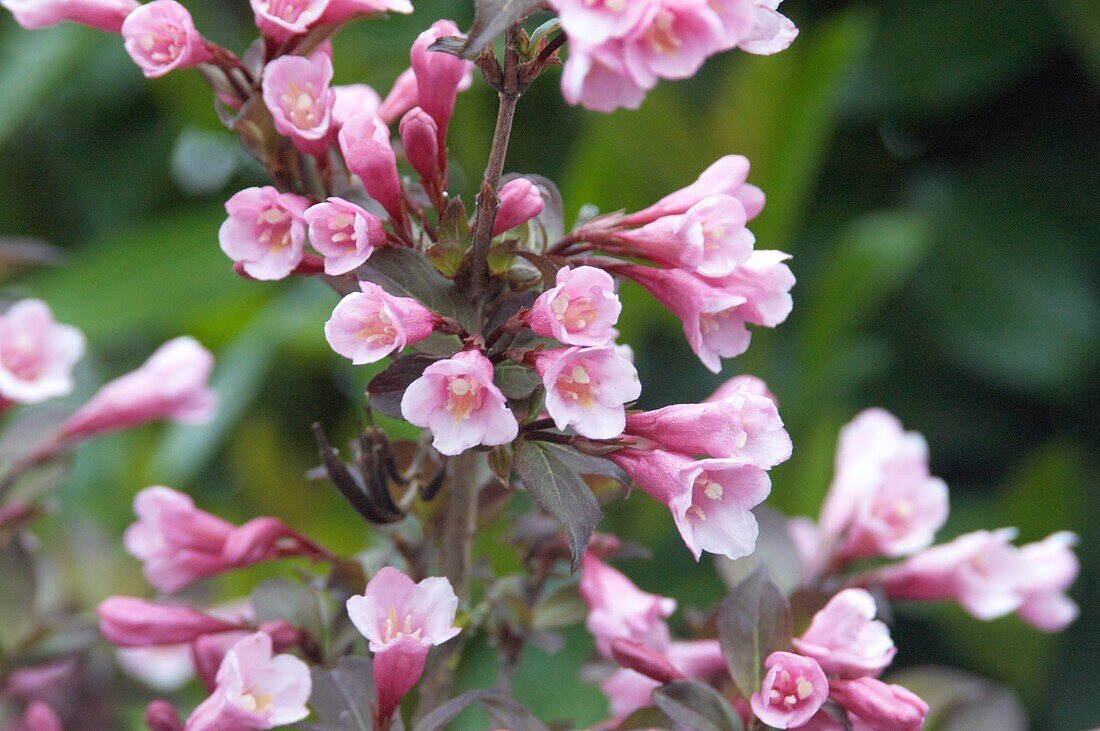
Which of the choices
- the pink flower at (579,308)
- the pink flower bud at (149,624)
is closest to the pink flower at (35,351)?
the pink flower bud at (149,624)

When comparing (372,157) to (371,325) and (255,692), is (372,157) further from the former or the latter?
(255,692)

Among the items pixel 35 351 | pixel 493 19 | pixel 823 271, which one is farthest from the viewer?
pixel 823 271

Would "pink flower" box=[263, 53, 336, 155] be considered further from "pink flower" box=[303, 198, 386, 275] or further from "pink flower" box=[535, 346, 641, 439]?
"pink flower" box=[535, 346, 641, 439]

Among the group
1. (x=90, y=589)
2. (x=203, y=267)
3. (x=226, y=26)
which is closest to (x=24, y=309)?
(x=90, y=589)

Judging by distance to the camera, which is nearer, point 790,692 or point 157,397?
point 790,692

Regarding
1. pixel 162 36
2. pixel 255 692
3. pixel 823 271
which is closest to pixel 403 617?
pixel 255 692

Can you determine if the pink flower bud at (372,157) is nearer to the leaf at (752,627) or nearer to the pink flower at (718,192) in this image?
the pink flower at (718,192)
